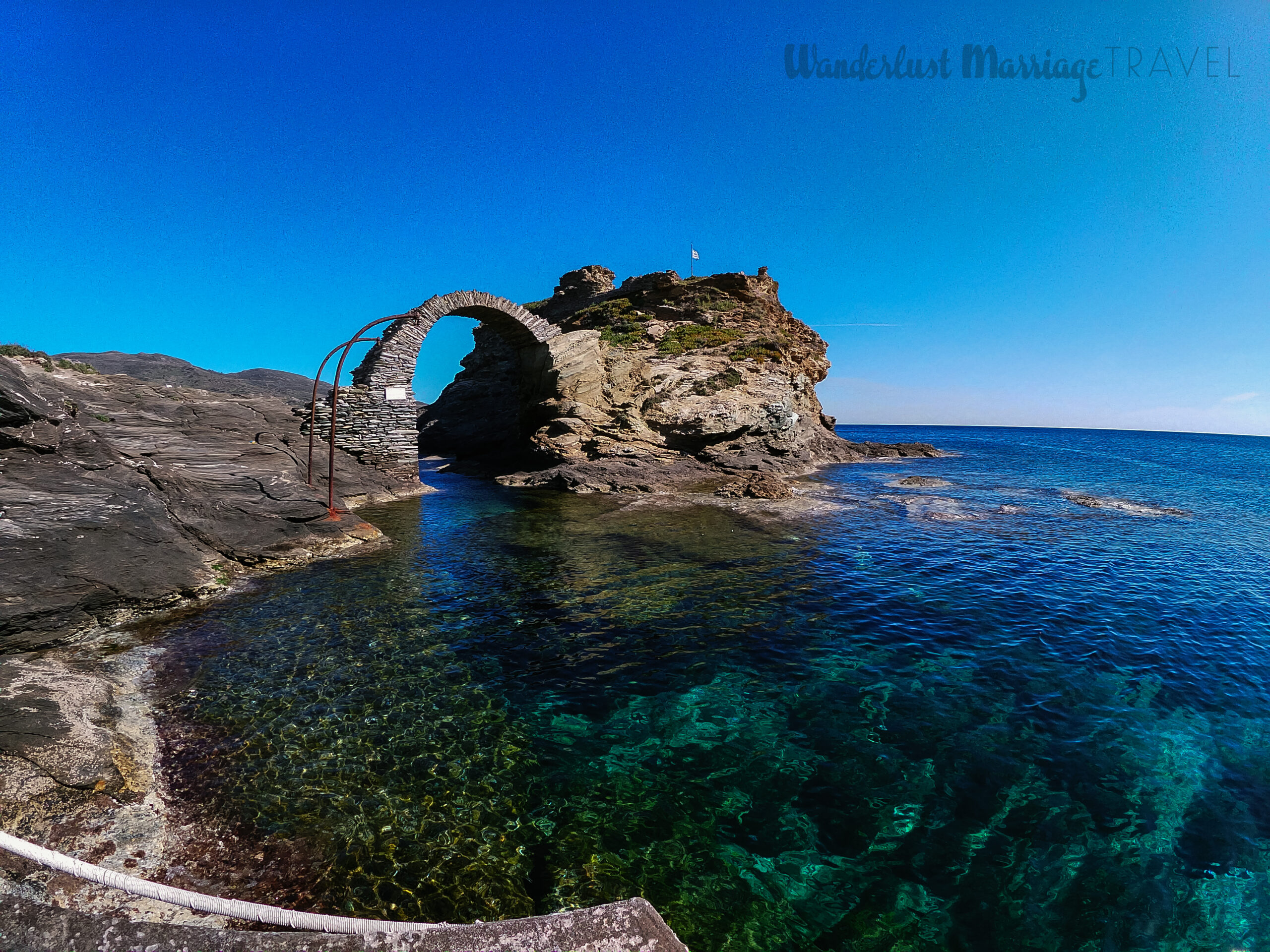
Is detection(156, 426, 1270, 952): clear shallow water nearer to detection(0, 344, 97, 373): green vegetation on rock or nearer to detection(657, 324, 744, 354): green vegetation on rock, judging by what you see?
detection(0, 344, 97, 373): green vegetation on rock

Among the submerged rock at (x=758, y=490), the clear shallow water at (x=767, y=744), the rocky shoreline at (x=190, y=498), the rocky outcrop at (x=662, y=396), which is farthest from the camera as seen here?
the rocky outcrop at (x=662, y=396)

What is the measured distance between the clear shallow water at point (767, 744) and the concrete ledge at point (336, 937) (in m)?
1.60

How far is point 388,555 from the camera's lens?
14609 millimetres

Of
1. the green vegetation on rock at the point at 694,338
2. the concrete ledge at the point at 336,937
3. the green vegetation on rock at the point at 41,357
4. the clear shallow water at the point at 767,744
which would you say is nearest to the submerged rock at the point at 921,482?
the green vegetation on rock at the point at 694,338

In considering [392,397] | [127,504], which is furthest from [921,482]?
[127,504]

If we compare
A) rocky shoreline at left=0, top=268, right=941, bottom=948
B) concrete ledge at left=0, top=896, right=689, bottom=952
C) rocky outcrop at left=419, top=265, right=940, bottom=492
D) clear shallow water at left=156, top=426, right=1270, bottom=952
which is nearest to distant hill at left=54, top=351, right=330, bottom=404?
rocky shoreline at left=0, top=268, right=941, bottom=948

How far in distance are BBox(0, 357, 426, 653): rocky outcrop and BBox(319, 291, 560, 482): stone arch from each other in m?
6.43

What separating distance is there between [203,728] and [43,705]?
164 cm

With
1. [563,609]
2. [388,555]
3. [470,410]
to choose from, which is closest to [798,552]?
[563,609]

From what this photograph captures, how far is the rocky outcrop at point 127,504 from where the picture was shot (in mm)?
8742

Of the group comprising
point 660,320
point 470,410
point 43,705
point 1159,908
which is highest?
point 660,320

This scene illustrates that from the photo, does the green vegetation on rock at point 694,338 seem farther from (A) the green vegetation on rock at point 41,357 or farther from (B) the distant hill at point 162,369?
(A) the green vegetation on rock at point 41,357

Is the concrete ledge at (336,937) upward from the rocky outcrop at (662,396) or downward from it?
downward

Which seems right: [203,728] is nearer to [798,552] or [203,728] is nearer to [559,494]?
[798,552]
